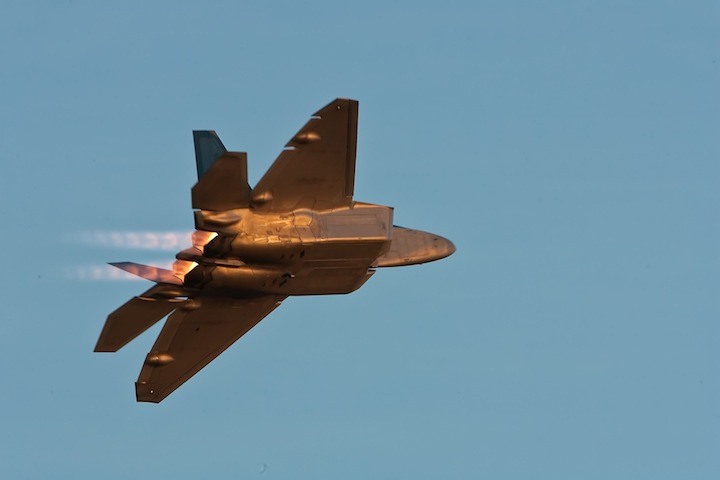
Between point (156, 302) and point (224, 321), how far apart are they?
3.02 m

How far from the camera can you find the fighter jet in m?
35.6

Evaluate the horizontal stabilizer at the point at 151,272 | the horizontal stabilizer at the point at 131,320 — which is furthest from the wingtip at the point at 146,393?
the horizontal stabilizer at the point at 151,272

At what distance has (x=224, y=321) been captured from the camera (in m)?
40.0

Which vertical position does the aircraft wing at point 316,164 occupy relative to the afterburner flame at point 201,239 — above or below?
above

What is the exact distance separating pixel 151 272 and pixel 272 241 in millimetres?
2845

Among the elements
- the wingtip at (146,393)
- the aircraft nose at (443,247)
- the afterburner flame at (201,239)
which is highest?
the aircraft nose at (443,247)

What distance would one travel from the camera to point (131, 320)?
122 ft

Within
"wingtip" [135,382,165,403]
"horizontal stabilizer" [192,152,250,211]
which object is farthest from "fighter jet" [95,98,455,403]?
"wingtip" [135,382,165,403]

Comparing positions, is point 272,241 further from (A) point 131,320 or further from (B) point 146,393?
(B) point 146,393

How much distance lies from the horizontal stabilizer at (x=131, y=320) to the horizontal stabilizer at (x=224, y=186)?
299 centimetres

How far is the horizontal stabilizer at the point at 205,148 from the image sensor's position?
38.0 metres

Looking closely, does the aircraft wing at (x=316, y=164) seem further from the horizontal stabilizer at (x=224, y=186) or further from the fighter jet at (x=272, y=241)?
the horizontal stabilizer at (x=224, y=186)

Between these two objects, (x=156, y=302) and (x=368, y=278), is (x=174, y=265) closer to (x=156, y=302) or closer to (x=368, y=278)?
(x=156, y=302)

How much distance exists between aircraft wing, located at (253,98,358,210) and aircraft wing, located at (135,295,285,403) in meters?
4.05
